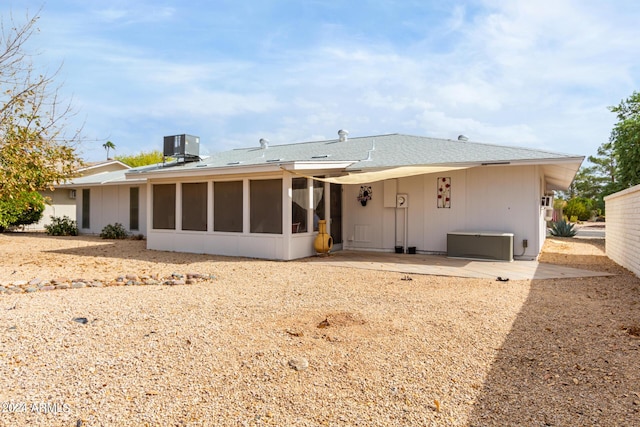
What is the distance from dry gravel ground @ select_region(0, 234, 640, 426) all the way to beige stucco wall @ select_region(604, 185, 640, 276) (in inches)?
82.9

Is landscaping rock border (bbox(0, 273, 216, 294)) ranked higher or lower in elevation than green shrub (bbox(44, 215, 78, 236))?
lower

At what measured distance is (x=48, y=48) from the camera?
309 inches

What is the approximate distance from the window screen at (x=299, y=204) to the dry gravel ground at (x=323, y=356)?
141 inches

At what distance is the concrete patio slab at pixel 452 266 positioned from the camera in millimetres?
7930

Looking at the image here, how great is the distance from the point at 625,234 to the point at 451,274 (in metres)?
4.46

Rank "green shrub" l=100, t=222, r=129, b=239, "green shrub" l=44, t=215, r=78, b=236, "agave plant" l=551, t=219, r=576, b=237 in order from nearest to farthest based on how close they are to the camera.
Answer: "green shrub" l=100, t=222, r=129, b=239 < "green shrub" l=44, t=215, r=78, b=236 < "agave plant" l=551, t=219, r=576, b=237

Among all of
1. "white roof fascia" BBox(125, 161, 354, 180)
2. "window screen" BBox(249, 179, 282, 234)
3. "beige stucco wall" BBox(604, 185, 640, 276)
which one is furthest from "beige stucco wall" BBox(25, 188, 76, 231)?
"beige stucco wall" BBox(604, 185, 640, 276)

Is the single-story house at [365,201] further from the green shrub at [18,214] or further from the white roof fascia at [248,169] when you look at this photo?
the green shrub at [18,214]

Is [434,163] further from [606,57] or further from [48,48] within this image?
[48,48]

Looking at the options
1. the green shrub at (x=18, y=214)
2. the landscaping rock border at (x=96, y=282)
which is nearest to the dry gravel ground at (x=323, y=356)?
the landscaping rock border at (x=96, y=282)

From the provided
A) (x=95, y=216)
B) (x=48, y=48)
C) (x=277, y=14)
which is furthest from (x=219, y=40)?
(x=95, y=216)

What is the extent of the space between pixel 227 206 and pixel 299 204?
2088mm

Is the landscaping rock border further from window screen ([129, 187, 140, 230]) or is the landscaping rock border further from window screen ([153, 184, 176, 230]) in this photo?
window screen ([129, 187, 140, 230])

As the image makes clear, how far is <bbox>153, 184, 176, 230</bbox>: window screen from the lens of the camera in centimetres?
1199
